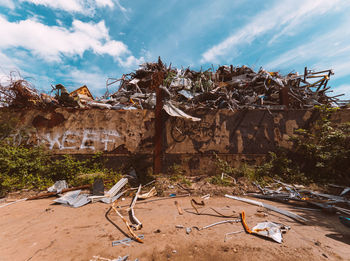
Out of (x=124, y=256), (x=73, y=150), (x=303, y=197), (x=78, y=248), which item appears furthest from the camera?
(x=73, y=150)

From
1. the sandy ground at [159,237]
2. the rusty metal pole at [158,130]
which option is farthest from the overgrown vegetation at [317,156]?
the rusty metal pole at [158,130]

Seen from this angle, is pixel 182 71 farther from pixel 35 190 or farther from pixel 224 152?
pixel 35 190

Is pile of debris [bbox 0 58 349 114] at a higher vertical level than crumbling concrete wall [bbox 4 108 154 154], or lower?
higher

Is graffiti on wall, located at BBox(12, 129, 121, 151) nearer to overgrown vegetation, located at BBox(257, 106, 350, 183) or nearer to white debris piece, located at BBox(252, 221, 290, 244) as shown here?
white debris piece, located at BBox(252, 221, 290, 244)

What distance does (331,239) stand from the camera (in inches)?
88.4

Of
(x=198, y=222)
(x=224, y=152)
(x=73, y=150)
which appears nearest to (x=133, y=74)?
(x=73, y=150)

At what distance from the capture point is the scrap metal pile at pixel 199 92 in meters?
5.40

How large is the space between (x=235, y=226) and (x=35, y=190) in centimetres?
526

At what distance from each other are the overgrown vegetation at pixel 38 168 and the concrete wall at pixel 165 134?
27cm

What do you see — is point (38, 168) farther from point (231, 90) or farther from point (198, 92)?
point (231, 90)

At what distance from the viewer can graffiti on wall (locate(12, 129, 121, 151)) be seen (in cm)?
514

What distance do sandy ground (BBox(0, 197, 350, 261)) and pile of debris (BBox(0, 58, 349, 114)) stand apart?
327cm

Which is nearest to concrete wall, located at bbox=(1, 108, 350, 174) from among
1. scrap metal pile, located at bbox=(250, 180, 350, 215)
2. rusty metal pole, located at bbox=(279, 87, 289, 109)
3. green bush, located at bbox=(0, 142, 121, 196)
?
green bush, located at bbox=(0, 142, 121, 196)

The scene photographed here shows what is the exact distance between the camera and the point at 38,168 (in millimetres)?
4656
